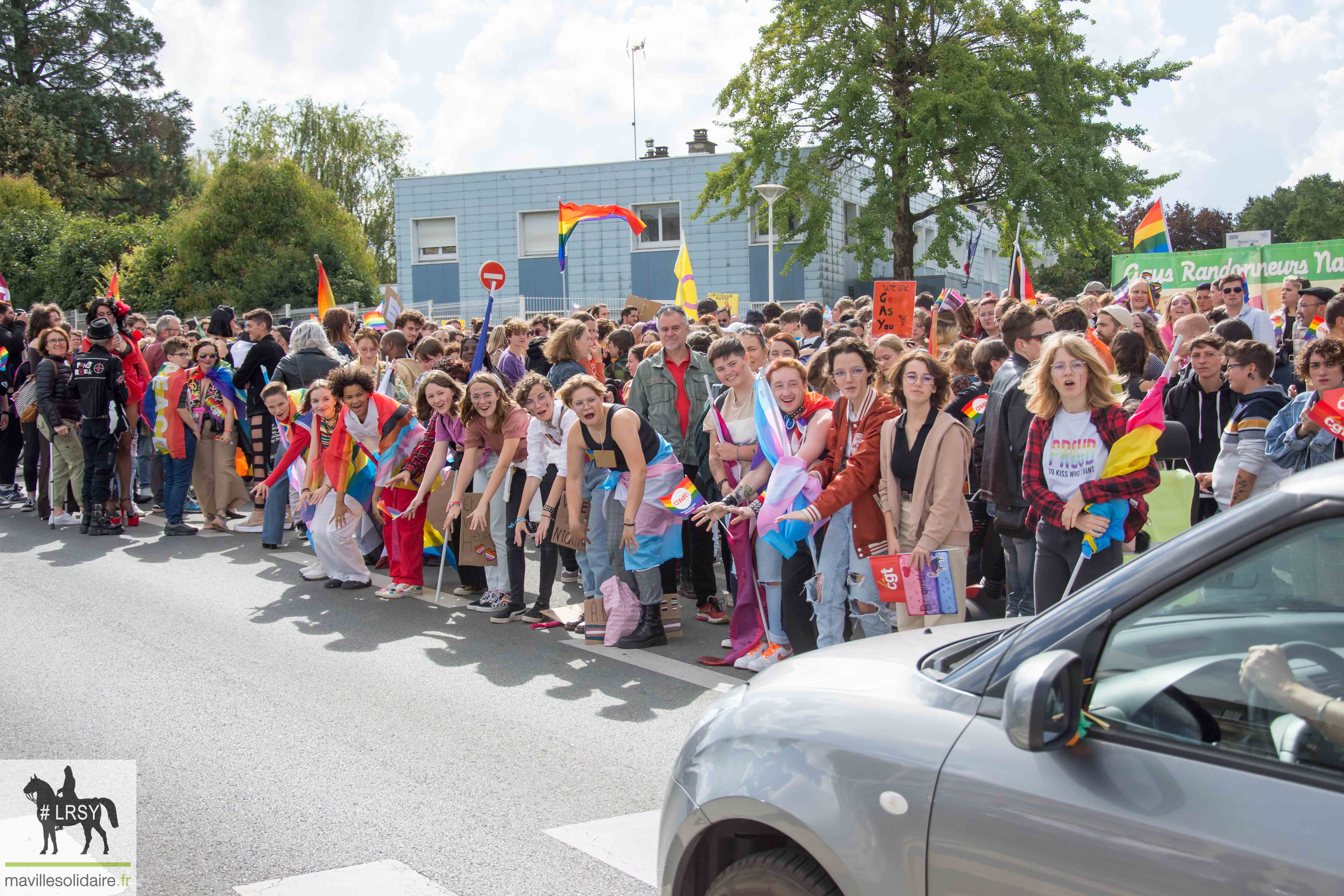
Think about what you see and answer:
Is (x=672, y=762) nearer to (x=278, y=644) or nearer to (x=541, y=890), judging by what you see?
(x=541, y=890)

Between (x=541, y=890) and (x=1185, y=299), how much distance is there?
8.01 metres

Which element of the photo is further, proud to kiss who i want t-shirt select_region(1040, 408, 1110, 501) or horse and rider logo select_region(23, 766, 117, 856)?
proud to kiss who i want t-shirt select_region(1040, 408, 1110, 501)

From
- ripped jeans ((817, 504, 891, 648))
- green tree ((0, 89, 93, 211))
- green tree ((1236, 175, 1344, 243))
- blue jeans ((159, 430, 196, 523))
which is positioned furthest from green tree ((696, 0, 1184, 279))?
green tree ((1236, 175, 1344, 243))

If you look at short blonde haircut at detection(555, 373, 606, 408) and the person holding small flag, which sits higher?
short blonde haircut at detection(555, 373, 606, 408)

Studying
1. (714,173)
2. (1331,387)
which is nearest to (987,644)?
(1331,387)

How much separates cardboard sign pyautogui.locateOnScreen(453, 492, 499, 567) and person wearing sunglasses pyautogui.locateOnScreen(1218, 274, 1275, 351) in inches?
258

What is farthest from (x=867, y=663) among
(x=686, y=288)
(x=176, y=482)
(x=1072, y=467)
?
(x=686, y=288)

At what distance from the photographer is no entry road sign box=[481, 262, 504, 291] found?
11719 millimetres

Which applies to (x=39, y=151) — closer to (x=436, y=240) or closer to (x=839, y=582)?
(x=436, y=240)

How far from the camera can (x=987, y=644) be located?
2604mm

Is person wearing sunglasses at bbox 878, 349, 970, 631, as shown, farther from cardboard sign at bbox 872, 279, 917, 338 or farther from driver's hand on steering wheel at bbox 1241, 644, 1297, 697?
cardboard sign at bbox 872, 279, 917, 338

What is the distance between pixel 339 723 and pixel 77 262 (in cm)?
3838

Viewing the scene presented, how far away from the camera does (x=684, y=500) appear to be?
6.67m

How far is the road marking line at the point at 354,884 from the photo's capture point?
145 inches
